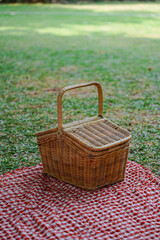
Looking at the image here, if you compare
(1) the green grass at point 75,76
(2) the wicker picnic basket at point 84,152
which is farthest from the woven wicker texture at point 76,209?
(1) the green grass at point 75,76

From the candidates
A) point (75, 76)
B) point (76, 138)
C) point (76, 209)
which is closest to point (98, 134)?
point (76, 138)

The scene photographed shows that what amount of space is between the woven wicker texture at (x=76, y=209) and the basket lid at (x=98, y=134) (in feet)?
1.36

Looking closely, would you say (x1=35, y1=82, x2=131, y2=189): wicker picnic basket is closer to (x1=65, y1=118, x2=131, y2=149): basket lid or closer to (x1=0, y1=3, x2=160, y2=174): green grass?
(x1=65, y1=118, x2=131, y2=149): basket lid

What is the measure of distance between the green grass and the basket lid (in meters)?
0.60

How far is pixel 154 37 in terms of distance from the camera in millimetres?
10531

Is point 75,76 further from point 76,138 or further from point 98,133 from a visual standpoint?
point 76,138

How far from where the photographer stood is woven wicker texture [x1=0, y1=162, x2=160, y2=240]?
7.29 ft

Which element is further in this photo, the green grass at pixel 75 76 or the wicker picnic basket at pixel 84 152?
the green grass at pixel 75 76

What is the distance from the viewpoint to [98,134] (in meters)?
2.83

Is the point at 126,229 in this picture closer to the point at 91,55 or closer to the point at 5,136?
the point at 5,136

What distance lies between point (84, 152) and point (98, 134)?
31 centimetres

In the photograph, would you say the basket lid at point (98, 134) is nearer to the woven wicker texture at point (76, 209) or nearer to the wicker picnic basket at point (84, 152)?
the wicker picnic basket at point (84, 152)

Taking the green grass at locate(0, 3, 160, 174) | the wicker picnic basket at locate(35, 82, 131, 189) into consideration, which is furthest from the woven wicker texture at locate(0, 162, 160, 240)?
the green grass at locate(0, 3, 160, 174)

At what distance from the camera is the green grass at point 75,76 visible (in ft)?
12.6
